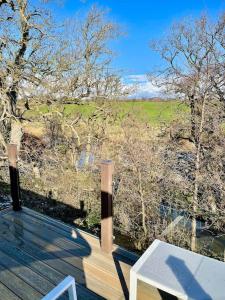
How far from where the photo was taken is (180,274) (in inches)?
75.7

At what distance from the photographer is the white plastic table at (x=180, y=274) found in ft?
5.72

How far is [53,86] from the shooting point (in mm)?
7875

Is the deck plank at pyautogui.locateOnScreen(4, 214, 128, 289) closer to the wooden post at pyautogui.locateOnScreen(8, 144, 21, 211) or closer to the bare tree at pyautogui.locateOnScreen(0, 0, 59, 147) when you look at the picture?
the wooden post at pyautogui.locateOnScreen(8, 144, 21, 211)

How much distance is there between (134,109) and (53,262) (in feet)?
18.0

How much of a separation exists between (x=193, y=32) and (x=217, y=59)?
1622mm

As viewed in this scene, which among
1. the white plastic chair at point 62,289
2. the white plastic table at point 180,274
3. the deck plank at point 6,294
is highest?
the white plastic chair at point 62,289

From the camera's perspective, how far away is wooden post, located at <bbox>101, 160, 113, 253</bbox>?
277 centimetres

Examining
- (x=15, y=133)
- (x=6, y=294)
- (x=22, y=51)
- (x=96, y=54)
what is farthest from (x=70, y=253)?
(x=96, y=54)

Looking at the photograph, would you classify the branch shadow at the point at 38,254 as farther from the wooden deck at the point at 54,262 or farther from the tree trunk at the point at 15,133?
the tree trunk at the point at 15,133

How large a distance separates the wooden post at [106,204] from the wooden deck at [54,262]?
0.11 meters

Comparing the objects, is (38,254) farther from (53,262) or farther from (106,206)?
(106,206)

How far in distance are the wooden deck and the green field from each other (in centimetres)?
416

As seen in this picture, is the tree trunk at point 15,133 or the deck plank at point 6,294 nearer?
the deck plank at point 6,294

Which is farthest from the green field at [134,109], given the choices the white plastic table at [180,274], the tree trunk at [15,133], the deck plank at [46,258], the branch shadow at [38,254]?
the white plastic table at [180,274]
